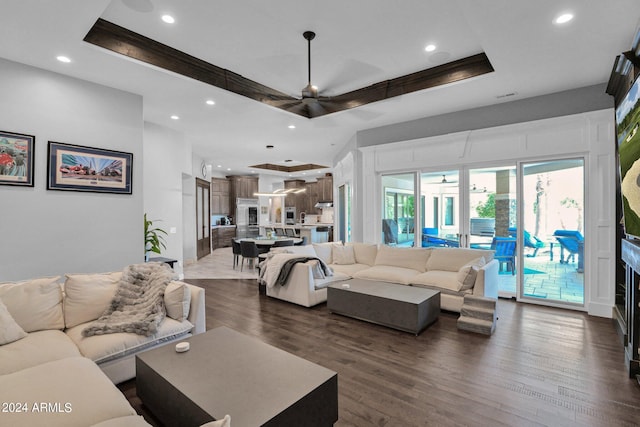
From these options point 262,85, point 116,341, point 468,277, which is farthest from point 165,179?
point 468,277

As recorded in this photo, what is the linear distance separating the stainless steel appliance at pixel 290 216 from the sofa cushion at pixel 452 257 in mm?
9234

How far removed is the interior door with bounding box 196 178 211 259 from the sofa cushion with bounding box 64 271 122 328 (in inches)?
254

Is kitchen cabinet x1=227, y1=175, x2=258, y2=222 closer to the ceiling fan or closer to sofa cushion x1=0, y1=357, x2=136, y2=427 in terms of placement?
the ceiling fan

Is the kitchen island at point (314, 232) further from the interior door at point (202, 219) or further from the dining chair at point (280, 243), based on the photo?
the dining chair at point (280, 243)

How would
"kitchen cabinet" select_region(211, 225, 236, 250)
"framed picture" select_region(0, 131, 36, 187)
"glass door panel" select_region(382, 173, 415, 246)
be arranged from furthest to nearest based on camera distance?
"kitchen cabinet" select_region(211, 225, 236, 250)
"glass door panel" select_region(382, 173, 415, 246)
"framed picture" select_region(0, 131, 36, 187)

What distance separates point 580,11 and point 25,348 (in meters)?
5.05

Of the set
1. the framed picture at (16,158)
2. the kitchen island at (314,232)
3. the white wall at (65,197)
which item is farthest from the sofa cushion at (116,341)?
the kitchen island at (314,232)

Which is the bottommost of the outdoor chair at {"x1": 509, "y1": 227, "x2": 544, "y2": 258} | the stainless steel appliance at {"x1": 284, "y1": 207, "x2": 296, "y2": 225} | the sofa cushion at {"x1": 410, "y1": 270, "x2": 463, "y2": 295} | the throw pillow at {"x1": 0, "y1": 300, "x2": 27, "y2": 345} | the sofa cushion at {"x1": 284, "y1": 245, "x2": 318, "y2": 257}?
the sofa cushion at {"x1": 410, "y1": 270, "x2": 463, "y2": 295}

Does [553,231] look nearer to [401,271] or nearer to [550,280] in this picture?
[550,280]

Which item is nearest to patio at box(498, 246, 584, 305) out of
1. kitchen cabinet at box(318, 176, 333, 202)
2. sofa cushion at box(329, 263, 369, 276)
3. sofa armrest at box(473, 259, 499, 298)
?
sofa armrest at box(473, 259, 499, 298)

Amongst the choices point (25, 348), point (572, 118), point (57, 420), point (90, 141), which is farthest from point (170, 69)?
point (572, 118)

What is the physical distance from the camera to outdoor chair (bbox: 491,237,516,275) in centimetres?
506

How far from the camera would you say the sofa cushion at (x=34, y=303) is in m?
2.45

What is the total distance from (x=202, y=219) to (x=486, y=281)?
27.0ft
